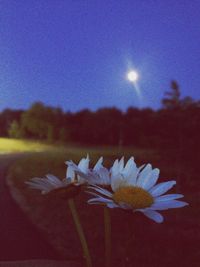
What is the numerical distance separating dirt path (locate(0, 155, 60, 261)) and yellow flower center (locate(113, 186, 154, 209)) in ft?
15.8

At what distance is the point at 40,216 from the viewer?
8141 mm

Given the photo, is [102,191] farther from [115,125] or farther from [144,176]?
[115,125]

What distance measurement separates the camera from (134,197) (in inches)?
30.8

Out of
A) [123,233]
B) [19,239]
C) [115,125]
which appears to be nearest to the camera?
[123,233]

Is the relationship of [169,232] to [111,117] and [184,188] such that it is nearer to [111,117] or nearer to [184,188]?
[184,188]

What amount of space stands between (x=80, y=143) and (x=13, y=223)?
105ft

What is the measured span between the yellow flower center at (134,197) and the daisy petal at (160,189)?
25mm

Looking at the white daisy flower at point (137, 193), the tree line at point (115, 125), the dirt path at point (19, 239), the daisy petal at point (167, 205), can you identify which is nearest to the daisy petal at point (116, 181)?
the white daisy flower at point (137, 193)

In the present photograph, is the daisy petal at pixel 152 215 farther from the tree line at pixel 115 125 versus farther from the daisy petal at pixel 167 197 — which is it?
the tree line at pixel 115 125

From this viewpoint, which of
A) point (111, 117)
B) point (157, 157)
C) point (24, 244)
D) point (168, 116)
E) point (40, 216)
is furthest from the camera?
point (111, 117)

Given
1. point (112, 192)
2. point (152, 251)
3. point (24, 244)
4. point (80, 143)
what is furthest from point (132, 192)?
point (80, 143)

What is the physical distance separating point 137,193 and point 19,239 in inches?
233

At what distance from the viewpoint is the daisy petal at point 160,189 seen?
33.3 inches

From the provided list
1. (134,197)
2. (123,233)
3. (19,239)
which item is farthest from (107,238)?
(19,239)
